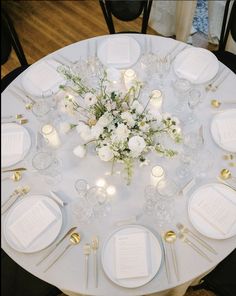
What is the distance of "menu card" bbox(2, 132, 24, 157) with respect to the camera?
1875mm

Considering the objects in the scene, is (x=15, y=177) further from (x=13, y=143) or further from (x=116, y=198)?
(x=116, y=198)

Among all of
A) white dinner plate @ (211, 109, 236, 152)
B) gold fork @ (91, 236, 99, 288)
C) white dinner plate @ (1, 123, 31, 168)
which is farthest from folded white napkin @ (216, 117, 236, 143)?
white dinner plate @ (1, 123, 31, 168)

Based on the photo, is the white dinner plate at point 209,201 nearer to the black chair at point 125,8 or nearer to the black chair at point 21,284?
the black chair at point 21,284

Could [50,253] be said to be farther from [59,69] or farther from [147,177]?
[59,69]

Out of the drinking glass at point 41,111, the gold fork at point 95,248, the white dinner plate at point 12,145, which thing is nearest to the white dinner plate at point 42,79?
the drinking glass at point 41,111

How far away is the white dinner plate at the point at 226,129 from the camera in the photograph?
6.03 feet

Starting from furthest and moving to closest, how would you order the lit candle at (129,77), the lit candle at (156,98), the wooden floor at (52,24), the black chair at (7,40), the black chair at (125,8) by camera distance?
the wooden floor at (52,24) → the black chair at (125,8) → the black chair at (7,40) → the lit candle at (129,77) → the lit candle at (156,98)

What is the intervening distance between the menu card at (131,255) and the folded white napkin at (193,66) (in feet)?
3.38

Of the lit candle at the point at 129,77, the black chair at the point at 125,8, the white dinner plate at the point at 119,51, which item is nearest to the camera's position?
the lit candle at the point at 129,77

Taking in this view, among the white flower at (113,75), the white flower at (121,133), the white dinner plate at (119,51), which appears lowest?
the white flower at (121,133)

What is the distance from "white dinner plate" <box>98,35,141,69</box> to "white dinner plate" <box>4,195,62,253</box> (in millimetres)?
987

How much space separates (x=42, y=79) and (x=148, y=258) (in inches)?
49.7

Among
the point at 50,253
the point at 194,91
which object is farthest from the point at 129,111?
the point at 50,253

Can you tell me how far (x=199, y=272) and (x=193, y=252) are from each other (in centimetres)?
9
